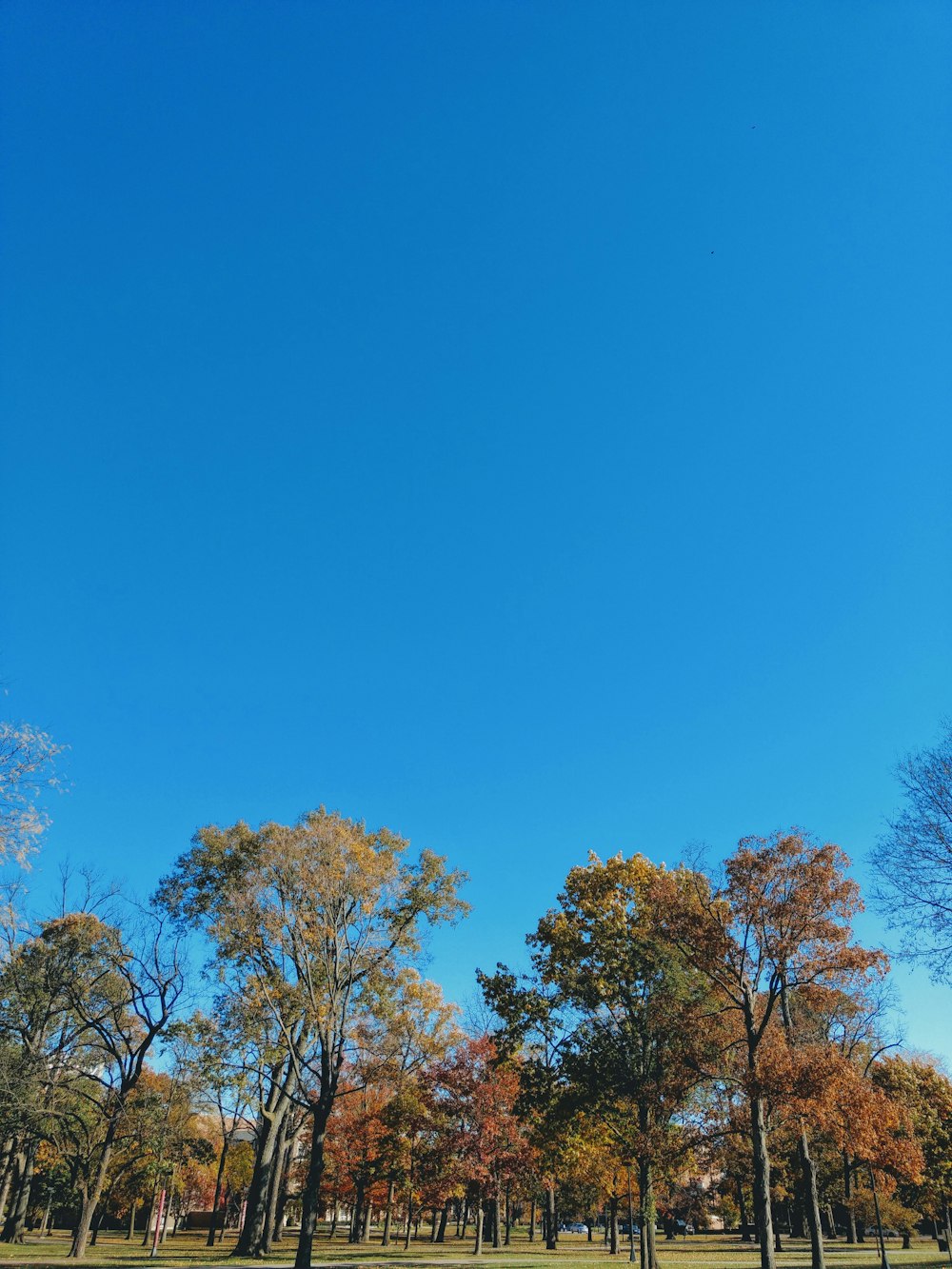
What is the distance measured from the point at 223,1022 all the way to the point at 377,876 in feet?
23.9

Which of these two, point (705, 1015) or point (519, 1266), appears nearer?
point (705, 1015)

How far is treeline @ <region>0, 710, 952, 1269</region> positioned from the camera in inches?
833

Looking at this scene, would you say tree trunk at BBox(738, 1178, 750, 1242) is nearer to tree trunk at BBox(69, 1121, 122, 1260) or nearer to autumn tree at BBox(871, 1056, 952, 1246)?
autumn tree at BBox(871, 1056, 952, 1246)

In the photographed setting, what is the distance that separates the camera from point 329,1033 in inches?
954

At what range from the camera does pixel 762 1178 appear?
19.7 meters

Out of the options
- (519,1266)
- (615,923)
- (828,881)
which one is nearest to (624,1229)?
(519,1266)

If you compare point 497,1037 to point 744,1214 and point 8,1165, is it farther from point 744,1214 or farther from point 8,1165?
point 744,1214

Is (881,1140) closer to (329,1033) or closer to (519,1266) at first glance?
(519,1266)

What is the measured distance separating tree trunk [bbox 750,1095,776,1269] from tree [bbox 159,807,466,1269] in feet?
40.2

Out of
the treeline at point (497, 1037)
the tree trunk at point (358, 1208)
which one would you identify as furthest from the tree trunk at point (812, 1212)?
the tree trunk at point (358, 1208)

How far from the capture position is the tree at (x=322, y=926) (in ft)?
80.7

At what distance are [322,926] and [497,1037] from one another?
767cm

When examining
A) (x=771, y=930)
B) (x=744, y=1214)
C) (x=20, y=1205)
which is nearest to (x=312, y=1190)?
(x=771, y=930)

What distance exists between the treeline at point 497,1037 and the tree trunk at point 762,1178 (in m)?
0.11
